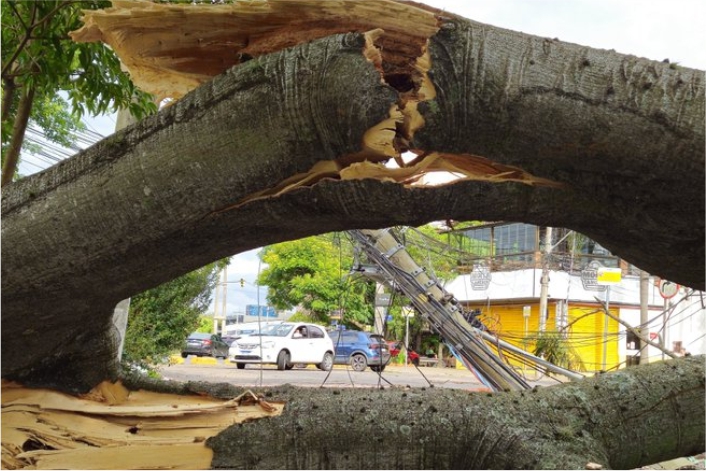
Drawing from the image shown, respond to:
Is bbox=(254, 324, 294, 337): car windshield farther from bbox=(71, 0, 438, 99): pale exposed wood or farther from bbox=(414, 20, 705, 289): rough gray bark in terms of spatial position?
bbox=(414, 20, 705, 289): rough gray bark

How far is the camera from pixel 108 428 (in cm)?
264

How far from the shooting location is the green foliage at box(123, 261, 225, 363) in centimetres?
812

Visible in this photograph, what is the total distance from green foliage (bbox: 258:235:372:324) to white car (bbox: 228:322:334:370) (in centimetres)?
492

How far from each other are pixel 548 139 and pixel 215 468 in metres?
1.80

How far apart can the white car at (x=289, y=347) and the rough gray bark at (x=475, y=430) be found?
12910 millimetres

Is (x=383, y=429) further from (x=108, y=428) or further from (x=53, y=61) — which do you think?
(x=53, y=61)

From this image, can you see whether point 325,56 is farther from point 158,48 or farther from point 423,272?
point 423,272

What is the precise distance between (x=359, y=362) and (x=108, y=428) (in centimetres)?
1491

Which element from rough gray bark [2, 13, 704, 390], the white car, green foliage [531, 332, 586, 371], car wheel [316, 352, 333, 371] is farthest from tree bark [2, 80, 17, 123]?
car wheel [316, 352, 333, 371]

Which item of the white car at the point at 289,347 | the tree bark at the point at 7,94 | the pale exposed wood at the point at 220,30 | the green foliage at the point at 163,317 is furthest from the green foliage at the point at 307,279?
the pale exposed wood at the point at 220,30

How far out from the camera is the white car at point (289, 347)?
15.5 m

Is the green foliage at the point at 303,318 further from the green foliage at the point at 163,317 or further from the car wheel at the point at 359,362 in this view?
the green foliage at the point at 163,317

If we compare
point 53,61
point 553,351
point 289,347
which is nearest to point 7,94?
point 53,61

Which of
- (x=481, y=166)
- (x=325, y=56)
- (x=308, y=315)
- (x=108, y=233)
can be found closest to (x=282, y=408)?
(x=108, y=233)
